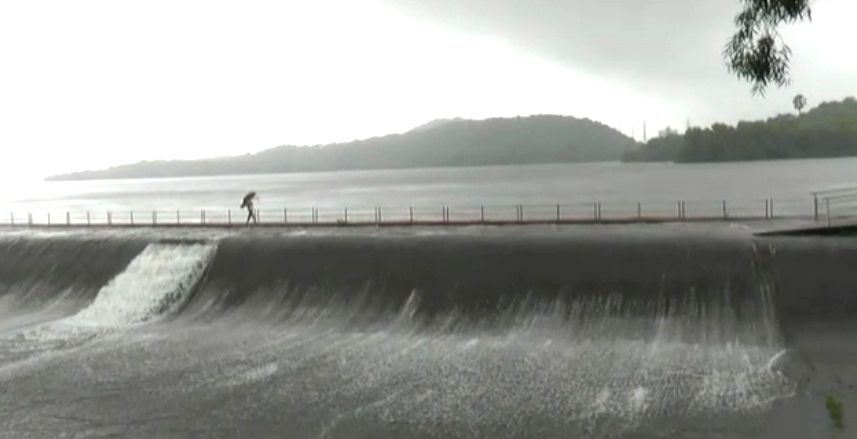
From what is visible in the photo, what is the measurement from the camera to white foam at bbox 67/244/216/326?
27.4 meters

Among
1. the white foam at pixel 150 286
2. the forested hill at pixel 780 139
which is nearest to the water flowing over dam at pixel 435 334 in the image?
the white foam at pixel 150 286

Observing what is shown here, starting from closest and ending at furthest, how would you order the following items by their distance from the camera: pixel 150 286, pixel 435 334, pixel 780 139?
pixel 435 334 < pixel 150 286 < pixel 780 139

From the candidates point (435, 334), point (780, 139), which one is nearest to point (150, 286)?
point (435, 334)

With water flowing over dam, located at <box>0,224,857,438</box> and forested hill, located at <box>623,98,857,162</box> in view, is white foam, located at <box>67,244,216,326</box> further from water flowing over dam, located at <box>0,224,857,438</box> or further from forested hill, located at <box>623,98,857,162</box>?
forested hill, located at <box>623,98,857,162</box>

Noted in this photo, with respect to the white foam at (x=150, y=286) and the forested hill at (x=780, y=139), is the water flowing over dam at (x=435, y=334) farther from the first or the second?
the forested hill at (x=780, y=139)

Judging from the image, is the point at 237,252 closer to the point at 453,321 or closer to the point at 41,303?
the point at 41,303

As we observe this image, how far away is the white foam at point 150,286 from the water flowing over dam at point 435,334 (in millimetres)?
88

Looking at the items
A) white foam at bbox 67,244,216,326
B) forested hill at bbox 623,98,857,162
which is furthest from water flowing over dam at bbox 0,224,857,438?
forested hill at bbox 623,98,857,162

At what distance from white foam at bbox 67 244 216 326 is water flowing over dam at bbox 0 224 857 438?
0.09 m

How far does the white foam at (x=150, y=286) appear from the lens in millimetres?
27391

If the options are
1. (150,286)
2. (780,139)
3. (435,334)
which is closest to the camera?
(435,334)

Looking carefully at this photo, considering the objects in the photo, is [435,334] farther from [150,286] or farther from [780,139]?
[780,139]

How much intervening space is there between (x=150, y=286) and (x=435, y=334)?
1182 cm

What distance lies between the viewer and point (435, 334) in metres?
23.0
